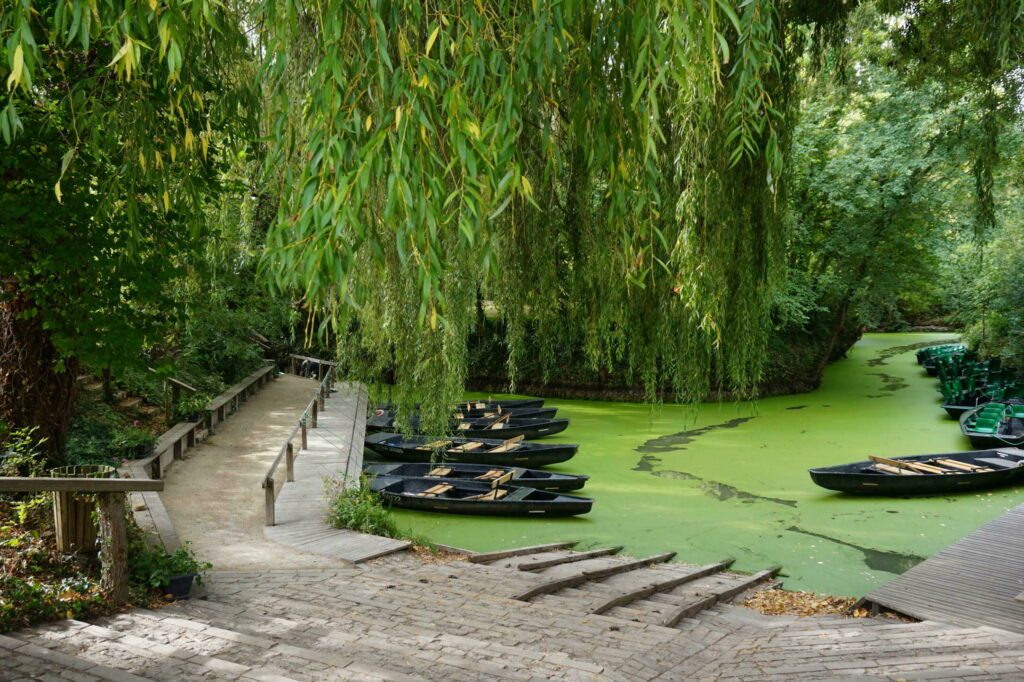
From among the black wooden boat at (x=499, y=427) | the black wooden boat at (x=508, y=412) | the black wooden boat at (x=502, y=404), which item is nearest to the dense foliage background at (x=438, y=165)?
the black wooden boat at (x=499, y=427)

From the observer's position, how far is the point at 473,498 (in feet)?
32.6

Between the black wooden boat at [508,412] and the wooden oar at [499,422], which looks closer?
the wooden oar at [499,422]

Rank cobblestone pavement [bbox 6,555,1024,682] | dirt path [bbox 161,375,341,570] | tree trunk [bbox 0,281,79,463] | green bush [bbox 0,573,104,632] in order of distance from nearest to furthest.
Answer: cobblestone pavement [bbox 6,555,1024,682] → green bush [bbox 0,573,104,632] → tree trunk [bbox 0,281,79,463] → dirt path [bbox 161,375,341,570]

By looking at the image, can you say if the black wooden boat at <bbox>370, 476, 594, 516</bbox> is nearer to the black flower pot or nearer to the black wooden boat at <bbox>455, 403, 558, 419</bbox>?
the black flower pot

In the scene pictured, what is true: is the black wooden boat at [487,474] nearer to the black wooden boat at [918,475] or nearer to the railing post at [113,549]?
the black wooden boat at [918,475]

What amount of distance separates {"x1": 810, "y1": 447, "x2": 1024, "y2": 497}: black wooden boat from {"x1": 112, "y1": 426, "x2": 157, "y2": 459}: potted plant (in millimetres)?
8365

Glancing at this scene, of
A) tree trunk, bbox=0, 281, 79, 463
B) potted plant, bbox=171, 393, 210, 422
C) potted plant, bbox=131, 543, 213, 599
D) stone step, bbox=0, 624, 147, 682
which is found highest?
tree trunk, bbox=0, 281, 79, 463

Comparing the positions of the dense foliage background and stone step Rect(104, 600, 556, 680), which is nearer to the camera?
the dense foliage background

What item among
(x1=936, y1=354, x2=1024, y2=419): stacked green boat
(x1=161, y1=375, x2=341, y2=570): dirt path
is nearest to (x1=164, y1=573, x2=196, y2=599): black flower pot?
(x1=161, y1=375, x2=341, y2=570): dirt path

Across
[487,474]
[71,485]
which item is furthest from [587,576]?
[487,474]

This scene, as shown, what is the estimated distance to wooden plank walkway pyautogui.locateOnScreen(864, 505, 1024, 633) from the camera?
5.86 m

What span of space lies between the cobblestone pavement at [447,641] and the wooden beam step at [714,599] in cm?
8

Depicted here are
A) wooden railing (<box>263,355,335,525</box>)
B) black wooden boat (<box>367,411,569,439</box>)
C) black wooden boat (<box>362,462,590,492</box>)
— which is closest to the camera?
wooden railing (<box>263,355,335,525</box>)

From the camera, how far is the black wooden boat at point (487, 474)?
422 inches
